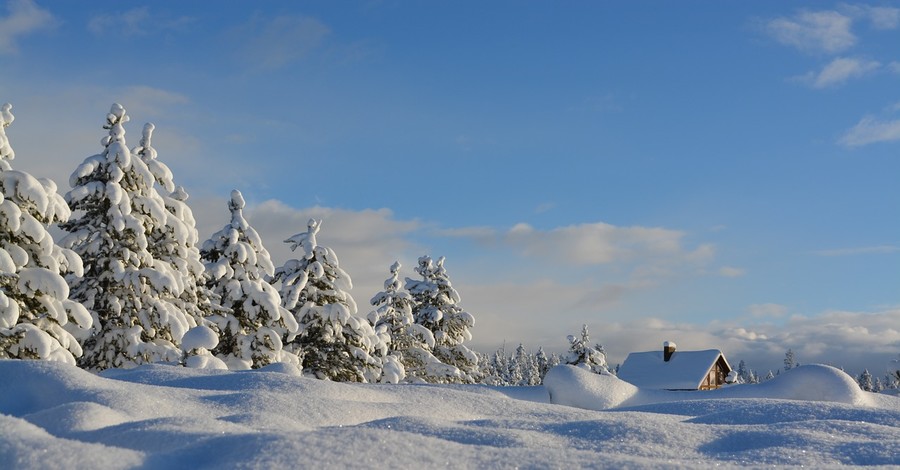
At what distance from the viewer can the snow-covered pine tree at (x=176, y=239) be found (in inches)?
774

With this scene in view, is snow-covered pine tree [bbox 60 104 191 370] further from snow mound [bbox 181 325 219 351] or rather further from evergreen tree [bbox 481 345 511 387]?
evergreen tree [bbox 481 345 511 387]

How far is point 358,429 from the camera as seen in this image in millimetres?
2842

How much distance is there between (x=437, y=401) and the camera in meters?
5.95

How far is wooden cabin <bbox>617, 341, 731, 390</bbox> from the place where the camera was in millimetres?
45531

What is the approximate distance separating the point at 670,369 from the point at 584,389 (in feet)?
134

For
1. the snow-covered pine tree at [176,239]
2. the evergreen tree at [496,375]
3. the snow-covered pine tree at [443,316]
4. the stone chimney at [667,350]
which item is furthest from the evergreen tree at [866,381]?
the snow-covered pine tree at [176,239]

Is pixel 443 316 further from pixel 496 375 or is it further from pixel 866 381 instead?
pixel 866 381

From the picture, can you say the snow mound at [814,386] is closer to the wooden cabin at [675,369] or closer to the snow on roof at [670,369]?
the wooden cabin at [675,369]

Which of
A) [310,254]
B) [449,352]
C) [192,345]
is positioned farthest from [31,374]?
[449,352]

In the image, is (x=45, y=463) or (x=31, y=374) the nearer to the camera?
(x=45, y=463)

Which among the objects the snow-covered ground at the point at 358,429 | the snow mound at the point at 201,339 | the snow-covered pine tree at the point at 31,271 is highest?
the snow-covered pine tree at the point at 31,271

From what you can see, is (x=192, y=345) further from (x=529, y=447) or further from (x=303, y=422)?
(x=529, y=447)

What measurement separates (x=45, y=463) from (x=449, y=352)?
3101 centimetres

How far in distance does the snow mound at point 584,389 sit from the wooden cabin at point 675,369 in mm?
36969
